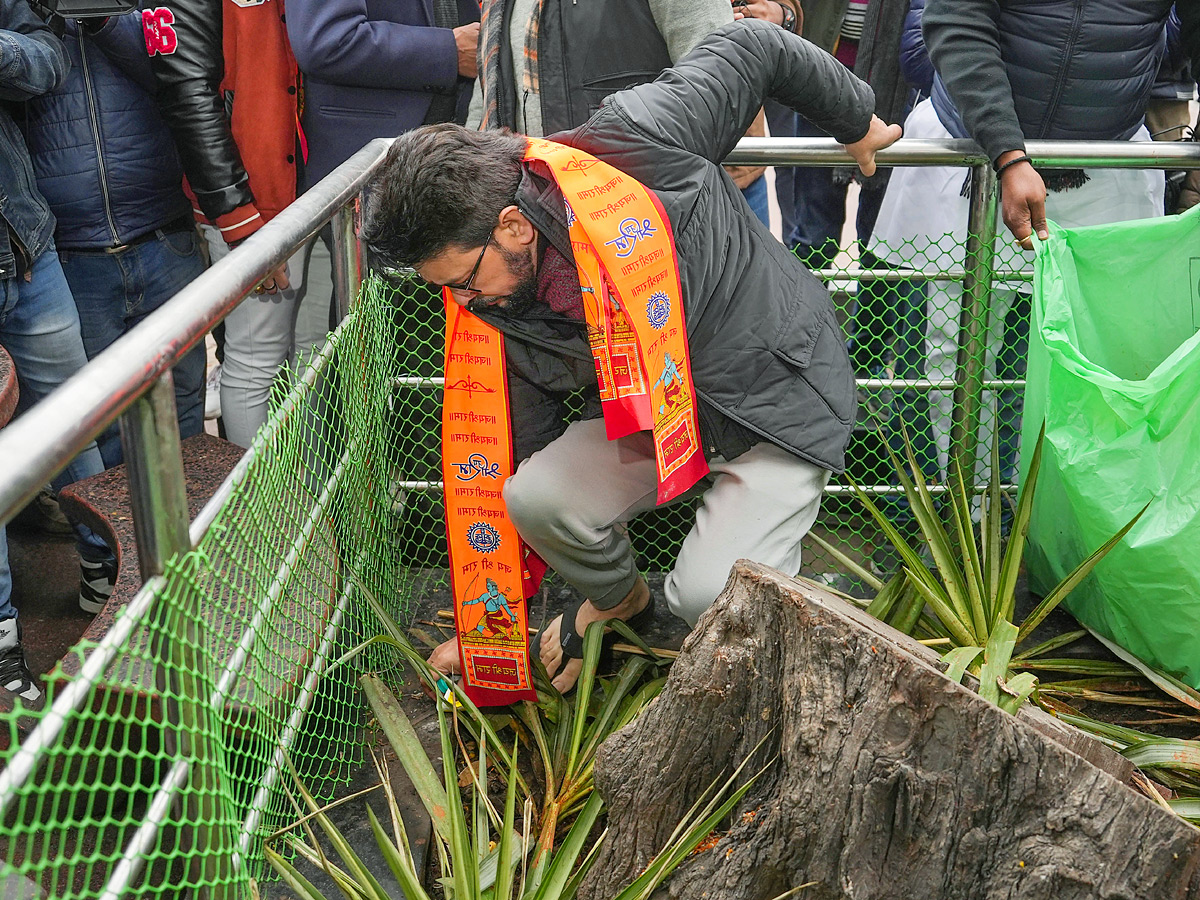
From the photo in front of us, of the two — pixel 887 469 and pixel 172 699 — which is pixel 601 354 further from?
pixel 887 469

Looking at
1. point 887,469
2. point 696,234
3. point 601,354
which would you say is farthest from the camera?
point 887,469

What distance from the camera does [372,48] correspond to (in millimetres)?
2754

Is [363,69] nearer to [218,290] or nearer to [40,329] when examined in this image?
[40,329]

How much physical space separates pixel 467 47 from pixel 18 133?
1104 mm

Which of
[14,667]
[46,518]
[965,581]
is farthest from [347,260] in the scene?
[46,518]

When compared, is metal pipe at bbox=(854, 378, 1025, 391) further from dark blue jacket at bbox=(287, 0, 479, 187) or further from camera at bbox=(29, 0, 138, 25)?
camera at bbox=(29, 0, 138, 25)

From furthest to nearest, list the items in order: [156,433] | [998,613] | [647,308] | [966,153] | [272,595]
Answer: [966,153]
[998,613]
[647,308]
[272,595]
[156,433]

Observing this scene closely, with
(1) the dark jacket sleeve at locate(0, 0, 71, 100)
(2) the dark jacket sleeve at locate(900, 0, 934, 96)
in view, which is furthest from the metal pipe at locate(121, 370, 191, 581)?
(2) the dark jacket sleeve at locate(900, 0, 934, 96)

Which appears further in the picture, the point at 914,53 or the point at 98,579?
the point at 914,53

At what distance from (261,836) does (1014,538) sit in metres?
1.59

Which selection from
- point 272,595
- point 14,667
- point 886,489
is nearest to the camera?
point 272,595

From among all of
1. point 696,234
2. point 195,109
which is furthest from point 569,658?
point 195,109

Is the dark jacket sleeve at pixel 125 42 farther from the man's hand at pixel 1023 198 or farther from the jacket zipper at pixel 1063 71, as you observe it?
the jacket zipper at pixel 1063 71

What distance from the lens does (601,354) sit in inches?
80.8
